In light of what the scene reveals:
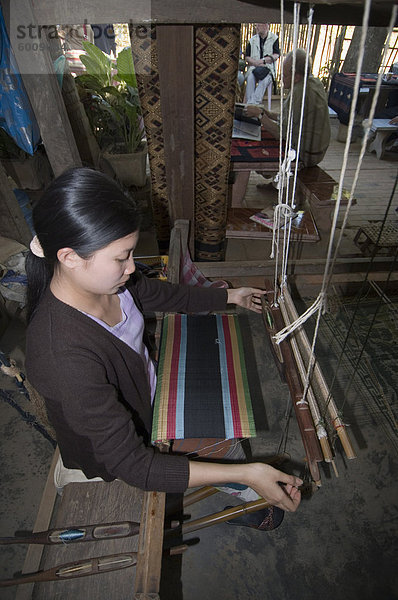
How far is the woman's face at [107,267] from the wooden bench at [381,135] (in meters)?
6.83

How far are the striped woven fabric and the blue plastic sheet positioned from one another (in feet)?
6.48

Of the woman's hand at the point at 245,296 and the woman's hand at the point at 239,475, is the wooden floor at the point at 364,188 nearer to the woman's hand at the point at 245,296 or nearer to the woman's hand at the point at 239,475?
the woman's hand at the point at 245,296

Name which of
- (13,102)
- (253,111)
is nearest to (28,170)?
(13,102)

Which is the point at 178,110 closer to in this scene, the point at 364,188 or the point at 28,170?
the point at 28,170

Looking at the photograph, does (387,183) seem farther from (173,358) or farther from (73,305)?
(73,305)

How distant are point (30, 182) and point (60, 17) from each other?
276 centimetres

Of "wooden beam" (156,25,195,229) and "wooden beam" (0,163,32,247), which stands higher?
"wooden beam" (156,25,195,229)

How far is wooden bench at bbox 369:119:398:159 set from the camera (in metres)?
6.25

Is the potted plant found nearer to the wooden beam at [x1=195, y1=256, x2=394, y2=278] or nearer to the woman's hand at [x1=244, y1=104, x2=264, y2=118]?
the woman's hand at [x1=244, y1=104, x2=264, y2=118]

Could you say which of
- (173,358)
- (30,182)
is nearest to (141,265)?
(173,358)

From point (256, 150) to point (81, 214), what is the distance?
3.24 meters

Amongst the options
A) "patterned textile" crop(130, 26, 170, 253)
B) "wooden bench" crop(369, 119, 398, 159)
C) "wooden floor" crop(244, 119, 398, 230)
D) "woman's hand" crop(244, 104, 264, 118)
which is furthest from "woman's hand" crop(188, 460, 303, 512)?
"wooden bench" crop(369, 119, 398, 159)

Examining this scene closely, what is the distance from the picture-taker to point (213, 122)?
2.58m

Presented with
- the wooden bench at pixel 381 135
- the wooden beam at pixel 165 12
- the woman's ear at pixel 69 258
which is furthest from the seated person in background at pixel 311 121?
the woman's ear at pixel 69 258
